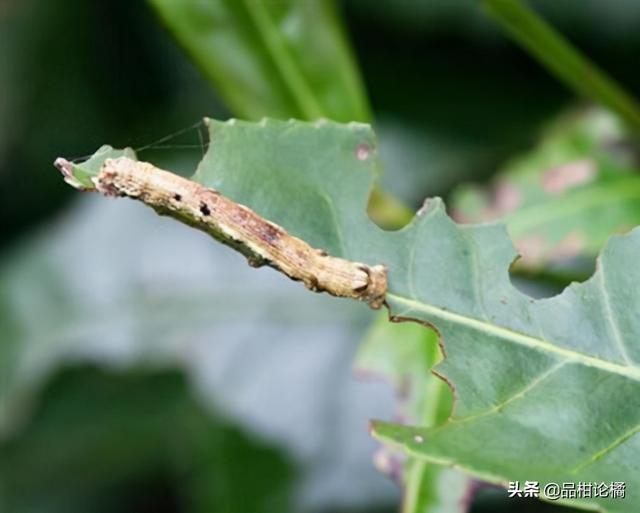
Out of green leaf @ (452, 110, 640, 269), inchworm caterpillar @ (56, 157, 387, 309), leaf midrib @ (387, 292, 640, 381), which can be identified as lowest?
leaf midrib @ (387, 292, 640, 381)

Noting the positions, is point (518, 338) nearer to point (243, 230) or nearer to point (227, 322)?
point (243, 230)

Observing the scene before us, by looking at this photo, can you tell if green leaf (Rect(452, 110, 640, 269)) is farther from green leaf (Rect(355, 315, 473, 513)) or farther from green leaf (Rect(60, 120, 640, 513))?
green leaf (Rect(60, 120, 640, 513))

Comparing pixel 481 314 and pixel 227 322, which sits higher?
pixel 227 322

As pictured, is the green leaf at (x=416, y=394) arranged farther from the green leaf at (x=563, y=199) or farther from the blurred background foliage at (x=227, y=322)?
the blurred background foliage at (x=227, y=322)

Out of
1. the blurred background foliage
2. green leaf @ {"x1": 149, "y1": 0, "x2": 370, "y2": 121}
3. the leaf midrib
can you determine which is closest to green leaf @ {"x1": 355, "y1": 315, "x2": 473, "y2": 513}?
the leaf midrib

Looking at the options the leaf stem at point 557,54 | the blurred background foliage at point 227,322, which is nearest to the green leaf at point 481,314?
the leaf stem at point 557,54

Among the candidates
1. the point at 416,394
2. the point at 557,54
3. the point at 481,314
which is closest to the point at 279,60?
the point at 557,54
